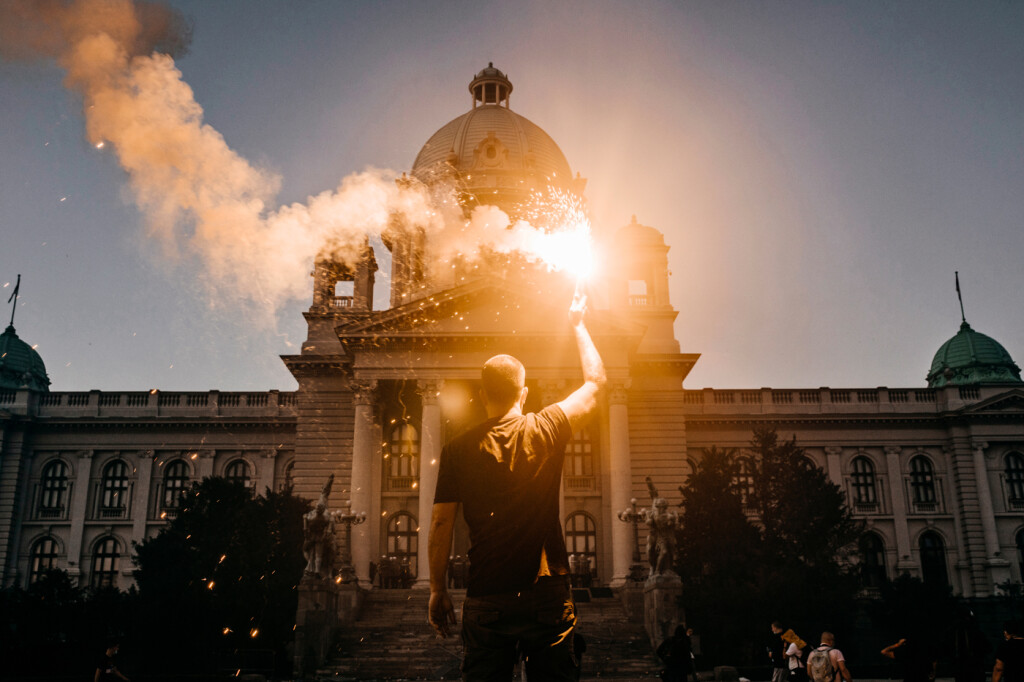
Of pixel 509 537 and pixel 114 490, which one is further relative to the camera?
pixel 114 490

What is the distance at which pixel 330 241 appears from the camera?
103ft

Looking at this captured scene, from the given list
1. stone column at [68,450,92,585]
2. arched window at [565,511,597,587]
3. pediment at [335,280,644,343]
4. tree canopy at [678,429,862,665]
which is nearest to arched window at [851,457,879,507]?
tree canopy at [678,429,862,665]

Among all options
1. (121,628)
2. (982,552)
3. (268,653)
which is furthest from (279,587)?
(982,552)

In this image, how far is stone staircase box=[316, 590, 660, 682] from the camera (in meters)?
26.1

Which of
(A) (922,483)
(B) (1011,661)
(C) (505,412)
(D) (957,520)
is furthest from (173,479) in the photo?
(C) (505,412)

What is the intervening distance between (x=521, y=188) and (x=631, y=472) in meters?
18.2

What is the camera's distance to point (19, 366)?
54.5m

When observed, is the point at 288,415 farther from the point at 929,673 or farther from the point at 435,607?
the point at 435,607

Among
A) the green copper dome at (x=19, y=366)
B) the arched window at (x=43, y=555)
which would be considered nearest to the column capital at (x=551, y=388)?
the arched window at (x=43, y=555)

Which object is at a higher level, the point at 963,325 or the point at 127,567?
the point at 963,325

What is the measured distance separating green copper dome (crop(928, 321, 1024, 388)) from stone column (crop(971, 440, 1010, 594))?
6795 millimetres

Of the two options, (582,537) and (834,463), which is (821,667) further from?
(834,463)

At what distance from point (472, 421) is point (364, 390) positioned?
17.1 feet

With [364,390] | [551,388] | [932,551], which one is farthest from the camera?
[932,551]
